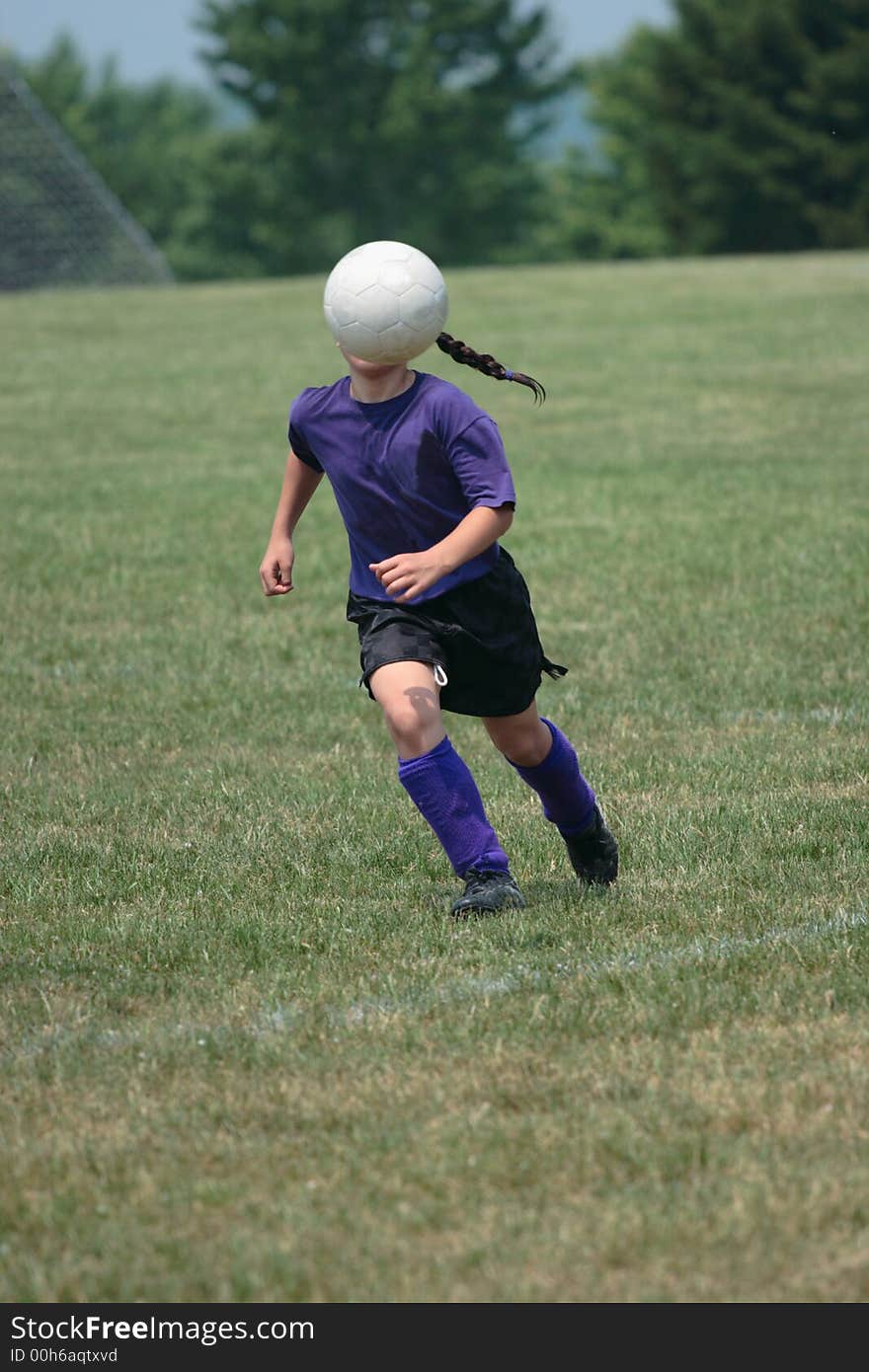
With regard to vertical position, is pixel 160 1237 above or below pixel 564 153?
above

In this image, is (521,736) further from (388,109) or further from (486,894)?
(388,109)

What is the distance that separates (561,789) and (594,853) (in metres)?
0.21

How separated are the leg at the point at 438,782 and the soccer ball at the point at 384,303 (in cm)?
84

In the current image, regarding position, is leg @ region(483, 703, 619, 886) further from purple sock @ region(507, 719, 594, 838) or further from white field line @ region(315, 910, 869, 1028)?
white field line @ region(315, 910, 869, 1028)

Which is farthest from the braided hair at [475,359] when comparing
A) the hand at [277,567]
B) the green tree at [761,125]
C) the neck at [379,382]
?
the green tree at [761,125]

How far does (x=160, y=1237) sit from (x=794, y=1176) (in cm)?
117

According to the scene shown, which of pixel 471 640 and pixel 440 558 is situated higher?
pixel 440 558

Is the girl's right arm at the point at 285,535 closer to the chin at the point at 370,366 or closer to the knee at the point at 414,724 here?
the chin at the point at 370,366

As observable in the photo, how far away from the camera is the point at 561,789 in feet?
17.0

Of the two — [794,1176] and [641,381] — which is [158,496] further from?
[794,1176]

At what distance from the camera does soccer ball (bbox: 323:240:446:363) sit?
4500 millimetres

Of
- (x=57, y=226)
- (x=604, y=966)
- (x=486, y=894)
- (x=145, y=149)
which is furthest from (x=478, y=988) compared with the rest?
Result: (x=145, y=149)

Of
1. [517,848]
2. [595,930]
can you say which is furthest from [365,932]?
[517,848]

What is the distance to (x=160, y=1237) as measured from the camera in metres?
3.24
